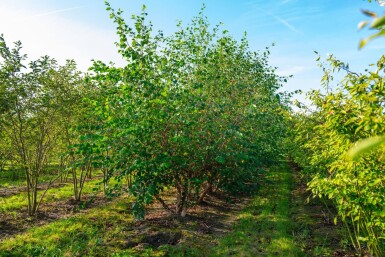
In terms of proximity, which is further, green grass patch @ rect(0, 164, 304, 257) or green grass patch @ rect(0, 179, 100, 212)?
green grass patch @ rect(0, 179, 100, 212)

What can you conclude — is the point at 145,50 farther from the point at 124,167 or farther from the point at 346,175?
the point at 346,175

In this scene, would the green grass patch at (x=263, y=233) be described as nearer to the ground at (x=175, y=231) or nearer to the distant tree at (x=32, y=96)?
the ground at (x=175, y=231)

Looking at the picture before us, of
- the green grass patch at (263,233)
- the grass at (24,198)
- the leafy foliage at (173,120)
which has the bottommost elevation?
the green grass patch at (263,233)

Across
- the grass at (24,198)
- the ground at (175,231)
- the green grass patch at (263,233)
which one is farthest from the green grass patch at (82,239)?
the green grass patch at (263,233)

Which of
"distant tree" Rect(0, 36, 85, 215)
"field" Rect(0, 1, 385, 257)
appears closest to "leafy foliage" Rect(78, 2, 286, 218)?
"field" Rect(0, 1, 385, 257)

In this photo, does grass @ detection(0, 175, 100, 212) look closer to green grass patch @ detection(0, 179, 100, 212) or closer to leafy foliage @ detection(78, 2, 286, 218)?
green grass patch @ detection(0, 179, 100, 212)

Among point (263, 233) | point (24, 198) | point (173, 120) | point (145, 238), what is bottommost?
point (263, 233)

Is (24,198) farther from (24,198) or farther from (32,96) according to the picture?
(32,96)

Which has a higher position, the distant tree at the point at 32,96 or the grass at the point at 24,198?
the distant tree at the point at 32,96

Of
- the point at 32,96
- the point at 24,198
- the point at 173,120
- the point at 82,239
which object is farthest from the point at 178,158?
the point at 24,198

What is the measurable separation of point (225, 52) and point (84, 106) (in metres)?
6.01

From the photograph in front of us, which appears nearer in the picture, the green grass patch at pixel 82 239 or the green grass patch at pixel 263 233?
the green grass patch at pixel 82 239

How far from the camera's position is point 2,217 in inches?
410

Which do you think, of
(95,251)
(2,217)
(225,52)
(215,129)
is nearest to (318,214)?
(215,129)
